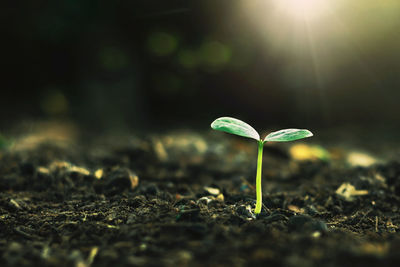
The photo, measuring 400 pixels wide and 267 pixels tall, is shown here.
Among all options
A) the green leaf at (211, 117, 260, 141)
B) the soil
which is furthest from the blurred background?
the green leaf at (211, 117, 260, 141)

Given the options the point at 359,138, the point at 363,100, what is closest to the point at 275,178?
the point at 359,138

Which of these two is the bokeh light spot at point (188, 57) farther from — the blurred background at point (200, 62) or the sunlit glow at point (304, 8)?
the sunlit glow at point (304, 8)

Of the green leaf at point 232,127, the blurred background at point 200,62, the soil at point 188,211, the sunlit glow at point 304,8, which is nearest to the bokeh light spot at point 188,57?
the blurred background at point 200,62

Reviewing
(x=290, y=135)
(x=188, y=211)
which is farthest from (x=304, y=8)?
(x=188, y=211)

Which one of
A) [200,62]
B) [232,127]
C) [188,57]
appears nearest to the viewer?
[232,127]

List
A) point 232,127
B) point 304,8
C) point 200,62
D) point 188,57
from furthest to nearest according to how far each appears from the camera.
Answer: point 200,62 → point 188,57 → point 304,8 → point 232,127

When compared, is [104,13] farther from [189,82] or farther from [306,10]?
[306,10]

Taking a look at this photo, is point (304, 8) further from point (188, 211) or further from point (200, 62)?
point (188, 211)
